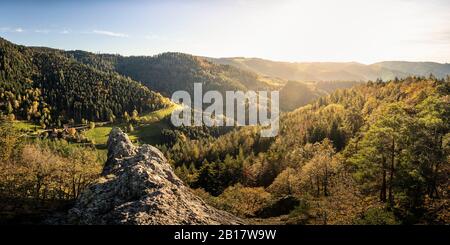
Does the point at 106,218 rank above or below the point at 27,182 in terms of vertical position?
above

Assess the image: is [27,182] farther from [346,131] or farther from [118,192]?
[346,131]

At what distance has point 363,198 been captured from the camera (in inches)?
2490

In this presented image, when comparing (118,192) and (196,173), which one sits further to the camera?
(196,173)

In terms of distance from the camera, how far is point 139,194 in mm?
37781

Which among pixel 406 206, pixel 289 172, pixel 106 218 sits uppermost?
pixel 106 218

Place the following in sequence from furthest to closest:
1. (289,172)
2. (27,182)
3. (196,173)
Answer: (196,173), (289,172), (27,182)
